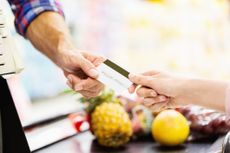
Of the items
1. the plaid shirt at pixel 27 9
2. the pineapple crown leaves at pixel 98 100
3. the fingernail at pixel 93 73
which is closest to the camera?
the fingernail at pixel 93 73

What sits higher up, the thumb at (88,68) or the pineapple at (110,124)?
the thumb at (88,68)

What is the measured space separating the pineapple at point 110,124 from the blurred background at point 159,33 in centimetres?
61

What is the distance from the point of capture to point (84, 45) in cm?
159

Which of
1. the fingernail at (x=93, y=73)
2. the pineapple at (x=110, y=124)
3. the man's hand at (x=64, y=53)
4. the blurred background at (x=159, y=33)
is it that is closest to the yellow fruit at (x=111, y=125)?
the pineapple at (x=110, y=124)

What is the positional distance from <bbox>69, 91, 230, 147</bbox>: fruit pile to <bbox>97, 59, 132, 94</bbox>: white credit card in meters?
0.23

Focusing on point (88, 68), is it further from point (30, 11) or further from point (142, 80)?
point (30, 11)

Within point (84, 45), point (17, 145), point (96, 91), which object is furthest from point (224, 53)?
point (17, 145)

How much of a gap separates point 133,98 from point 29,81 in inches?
16.7

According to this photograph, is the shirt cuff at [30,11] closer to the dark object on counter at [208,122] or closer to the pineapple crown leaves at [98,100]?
the pineapple crown leaves at [98,100]

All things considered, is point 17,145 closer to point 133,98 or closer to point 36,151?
point 36,151

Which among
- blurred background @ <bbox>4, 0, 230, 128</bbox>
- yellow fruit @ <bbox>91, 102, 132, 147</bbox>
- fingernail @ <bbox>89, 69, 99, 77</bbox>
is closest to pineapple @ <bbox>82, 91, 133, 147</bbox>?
yellow fruit @ <bbox>91, 102, 132, 147</bbox>

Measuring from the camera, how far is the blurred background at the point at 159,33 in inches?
67.3

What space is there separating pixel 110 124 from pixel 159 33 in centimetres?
110

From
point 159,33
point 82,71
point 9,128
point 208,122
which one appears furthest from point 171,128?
point 159,33
